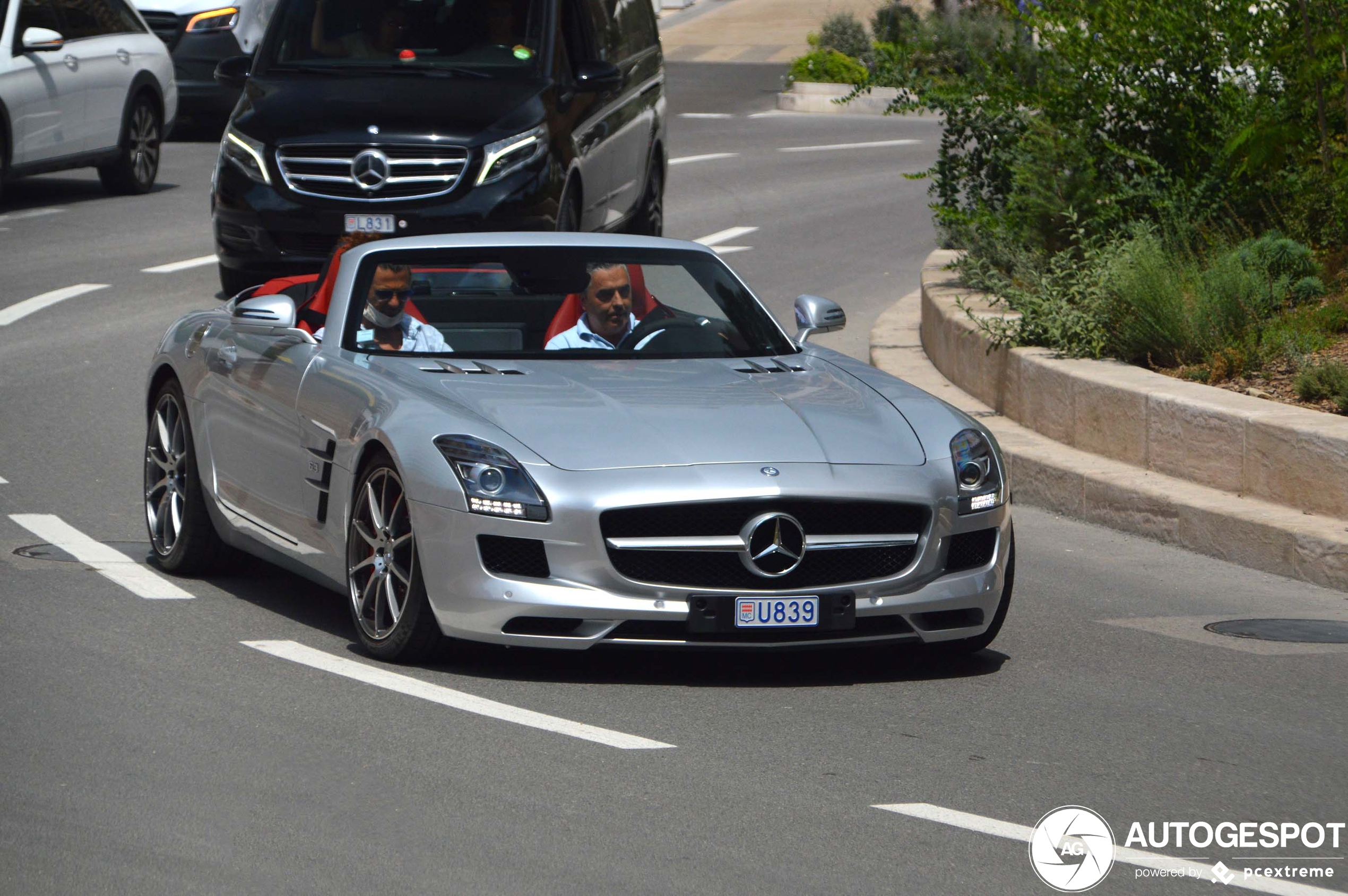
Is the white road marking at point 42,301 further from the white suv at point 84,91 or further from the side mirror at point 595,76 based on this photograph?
the side mirror at point 595,76

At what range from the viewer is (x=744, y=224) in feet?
69.2

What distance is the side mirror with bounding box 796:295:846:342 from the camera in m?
8.41

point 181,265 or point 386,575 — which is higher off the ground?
point 386,575

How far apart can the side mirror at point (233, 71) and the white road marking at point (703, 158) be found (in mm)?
10485

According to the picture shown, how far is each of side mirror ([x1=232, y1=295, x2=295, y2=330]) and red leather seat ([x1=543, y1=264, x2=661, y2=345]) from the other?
0.91 meters

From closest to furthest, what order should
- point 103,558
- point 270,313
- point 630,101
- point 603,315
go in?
1. point 270,313
2. point 603,315
3. point 103,558
4. point 630,101

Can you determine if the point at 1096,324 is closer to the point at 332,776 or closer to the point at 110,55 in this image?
the point at 332,776

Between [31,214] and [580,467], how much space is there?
1453cm

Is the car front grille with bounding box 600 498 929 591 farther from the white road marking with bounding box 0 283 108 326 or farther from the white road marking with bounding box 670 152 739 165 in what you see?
the white road marking with bounding box 670 152 739 165

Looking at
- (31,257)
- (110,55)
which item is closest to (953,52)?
(110,55)

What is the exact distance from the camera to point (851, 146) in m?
29.0

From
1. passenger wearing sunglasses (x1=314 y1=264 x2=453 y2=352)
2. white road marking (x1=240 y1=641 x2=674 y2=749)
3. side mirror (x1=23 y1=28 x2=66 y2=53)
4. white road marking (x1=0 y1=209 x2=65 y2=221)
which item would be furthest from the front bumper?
white road marking (x1=0 y1=209 x2=65 y2=221)

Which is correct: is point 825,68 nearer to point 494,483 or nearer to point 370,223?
point 370,223

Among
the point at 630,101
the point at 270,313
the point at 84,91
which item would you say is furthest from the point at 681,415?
the point at 84,91
